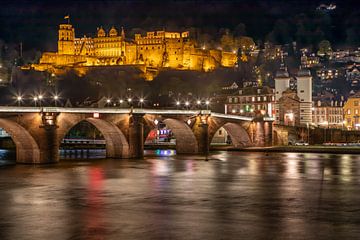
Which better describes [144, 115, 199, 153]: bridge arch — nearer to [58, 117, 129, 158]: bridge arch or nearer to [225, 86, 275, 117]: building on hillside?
[58, 117, 129, 158]: bridge arch

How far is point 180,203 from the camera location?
30844 mm

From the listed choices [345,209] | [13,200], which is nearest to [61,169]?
[13,200]

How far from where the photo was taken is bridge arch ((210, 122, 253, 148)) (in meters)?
88.7

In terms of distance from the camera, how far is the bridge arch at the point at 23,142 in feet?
180

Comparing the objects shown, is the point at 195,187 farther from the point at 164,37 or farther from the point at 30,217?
the point at 164,37

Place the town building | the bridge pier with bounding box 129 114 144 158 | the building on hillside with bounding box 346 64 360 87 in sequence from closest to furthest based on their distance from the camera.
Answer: the bridge pier with bounding box 129 114 144 158 < the building on hillside with bounding box 346 64 360 87 < the town building

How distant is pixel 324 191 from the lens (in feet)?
118

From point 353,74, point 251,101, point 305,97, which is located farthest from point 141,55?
point 305,97

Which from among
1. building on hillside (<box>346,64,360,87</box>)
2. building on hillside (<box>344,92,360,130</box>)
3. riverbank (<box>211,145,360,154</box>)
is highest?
building on hillside (<box>346,64,360,87</box>)

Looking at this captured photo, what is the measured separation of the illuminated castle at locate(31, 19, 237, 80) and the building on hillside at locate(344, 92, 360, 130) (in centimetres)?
5679

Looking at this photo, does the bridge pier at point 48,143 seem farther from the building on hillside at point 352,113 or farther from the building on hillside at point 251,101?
the building on hillside at point 352,113

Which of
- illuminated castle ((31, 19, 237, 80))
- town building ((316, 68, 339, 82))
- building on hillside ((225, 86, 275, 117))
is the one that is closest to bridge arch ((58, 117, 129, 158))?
building on hillside ((225, 86, 275, 117))

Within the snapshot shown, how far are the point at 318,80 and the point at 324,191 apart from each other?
14935 centimetres

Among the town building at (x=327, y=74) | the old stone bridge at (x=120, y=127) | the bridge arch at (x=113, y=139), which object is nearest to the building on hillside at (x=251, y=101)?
the old stone bridge at (x=120, y=127)
